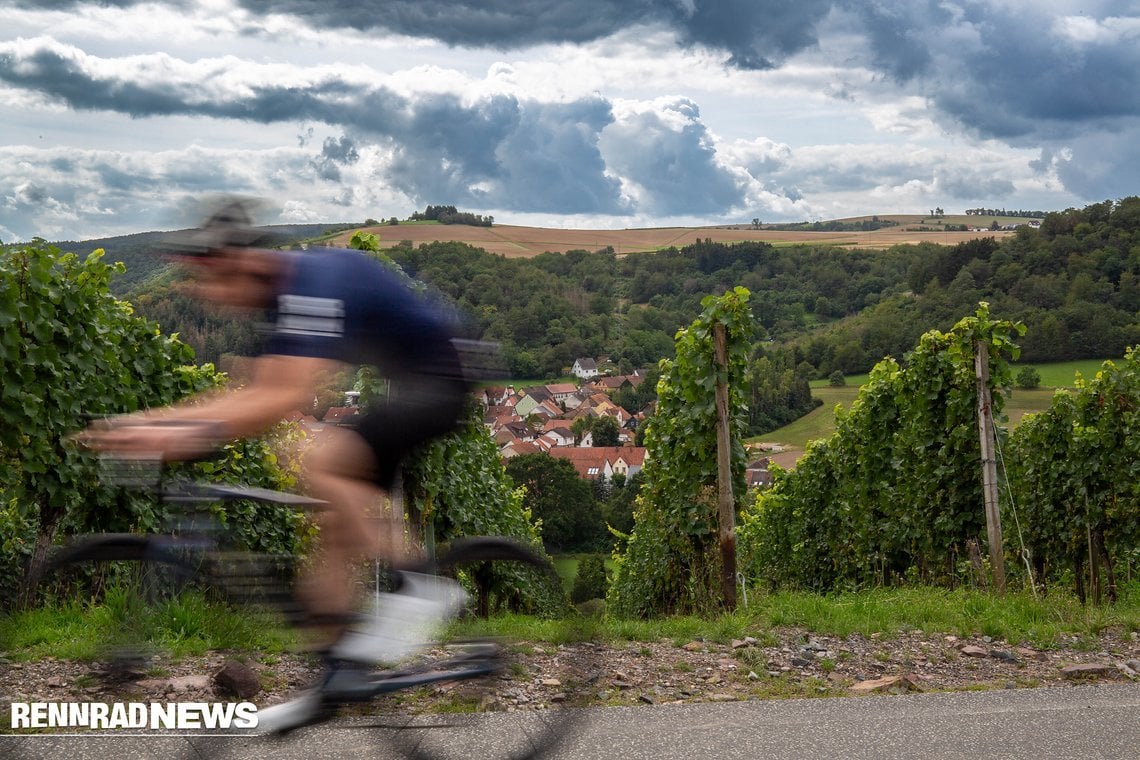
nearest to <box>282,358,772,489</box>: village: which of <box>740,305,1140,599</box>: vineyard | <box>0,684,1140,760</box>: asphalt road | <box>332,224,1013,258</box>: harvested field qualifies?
<box>740,305,1140,599</box>: vineyard

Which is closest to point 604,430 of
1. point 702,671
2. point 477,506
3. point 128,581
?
point 477,506

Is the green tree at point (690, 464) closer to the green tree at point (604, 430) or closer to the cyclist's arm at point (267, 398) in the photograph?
the cyclist's arm at point (267, 398)

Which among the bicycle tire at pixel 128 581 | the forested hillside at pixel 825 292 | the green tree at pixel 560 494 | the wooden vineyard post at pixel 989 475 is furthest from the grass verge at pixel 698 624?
the forested hillside at pixel 825 292

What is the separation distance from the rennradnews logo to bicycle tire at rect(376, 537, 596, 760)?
610 mm

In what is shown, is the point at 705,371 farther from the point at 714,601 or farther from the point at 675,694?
the point at 675,694

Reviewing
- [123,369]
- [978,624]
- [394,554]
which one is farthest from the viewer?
[123,369]

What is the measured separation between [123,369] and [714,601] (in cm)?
552

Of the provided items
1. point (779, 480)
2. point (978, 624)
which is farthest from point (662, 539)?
point (779, 480)

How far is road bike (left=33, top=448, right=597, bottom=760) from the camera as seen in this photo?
3.59 metres

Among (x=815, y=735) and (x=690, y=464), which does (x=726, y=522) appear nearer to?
(x=690, y=464)

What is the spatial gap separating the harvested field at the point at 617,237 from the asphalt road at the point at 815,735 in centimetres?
475

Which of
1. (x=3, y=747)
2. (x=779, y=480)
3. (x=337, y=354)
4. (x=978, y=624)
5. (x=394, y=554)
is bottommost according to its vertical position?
(x=779, y=480)

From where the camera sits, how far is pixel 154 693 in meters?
4.25

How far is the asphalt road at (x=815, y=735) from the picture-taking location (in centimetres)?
423
